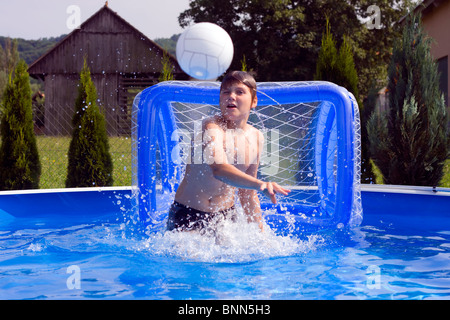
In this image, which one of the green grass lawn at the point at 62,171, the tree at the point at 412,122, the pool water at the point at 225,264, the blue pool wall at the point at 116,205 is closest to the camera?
the pool water at the point at 225,264

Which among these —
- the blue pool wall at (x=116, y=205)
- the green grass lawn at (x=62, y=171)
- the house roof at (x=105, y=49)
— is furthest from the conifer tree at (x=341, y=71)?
the house roof at (x=105, y=49)

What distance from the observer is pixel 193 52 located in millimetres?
4863

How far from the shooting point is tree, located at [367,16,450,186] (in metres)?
7.74

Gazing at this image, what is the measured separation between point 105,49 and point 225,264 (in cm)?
2393

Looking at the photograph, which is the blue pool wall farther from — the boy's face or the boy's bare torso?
the boy's face

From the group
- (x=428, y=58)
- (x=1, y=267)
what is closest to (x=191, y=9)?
(x=428, y=58)

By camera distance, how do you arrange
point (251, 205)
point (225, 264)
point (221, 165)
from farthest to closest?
1. point (251, 205)
2. point (225, 264)
3. point (221, 165)

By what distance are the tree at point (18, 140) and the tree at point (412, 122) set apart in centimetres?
550

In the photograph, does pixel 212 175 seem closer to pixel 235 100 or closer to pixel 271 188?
pixel 235 100

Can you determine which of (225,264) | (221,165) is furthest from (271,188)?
(225,264)

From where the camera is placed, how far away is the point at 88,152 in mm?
8258

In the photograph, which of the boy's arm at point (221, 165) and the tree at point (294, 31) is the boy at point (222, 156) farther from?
the tree at point (294, 31)

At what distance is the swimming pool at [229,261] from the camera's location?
3.25 m

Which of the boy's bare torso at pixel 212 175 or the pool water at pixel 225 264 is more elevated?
the boy's bare torso at pixel 212 175
